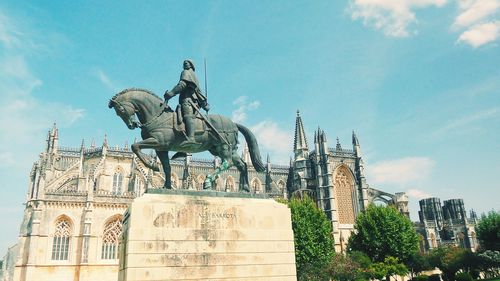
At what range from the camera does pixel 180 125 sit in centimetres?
917

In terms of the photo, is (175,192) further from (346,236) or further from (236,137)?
(346,236)

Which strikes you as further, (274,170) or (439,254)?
(274,170)

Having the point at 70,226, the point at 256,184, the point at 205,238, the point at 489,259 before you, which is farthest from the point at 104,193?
the point at 489,259

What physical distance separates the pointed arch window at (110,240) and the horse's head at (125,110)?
32.5 m

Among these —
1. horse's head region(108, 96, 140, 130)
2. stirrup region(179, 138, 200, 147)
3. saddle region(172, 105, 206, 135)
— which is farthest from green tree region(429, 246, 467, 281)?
horse's head region(108, 96, 140, 130)

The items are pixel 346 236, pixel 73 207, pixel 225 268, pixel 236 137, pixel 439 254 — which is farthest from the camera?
pixel 346 236

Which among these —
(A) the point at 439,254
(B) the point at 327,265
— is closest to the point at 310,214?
(B) the point at 327,265

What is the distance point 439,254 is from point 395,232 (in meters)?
5.07

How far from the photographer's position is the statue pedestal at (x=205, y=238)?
7562mm

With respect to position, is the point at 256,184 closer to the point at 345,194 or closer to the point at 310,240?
the point at 345,194

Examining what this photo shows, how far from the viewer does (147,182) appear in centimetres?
4231

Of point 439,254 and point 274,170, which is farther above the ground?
point 274,170

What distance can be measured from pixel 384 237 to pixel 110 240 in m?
28.4

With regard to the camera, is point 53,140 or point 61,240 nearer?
point 61,240
